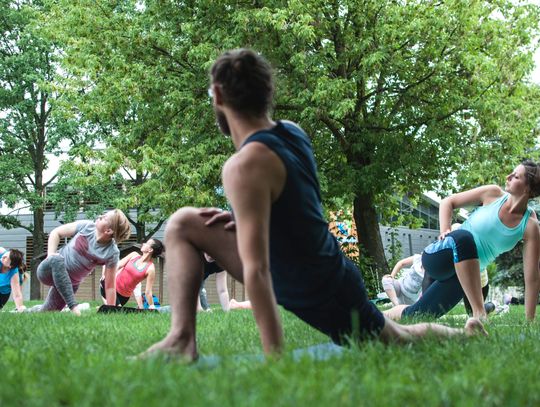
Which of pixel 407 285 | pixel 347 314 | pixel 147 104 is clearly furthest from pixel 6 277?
pixel 347 314

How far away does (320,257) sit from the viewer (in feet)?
10.4

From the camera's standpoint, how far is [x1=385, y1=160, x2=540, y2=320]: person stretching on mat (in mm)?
6023

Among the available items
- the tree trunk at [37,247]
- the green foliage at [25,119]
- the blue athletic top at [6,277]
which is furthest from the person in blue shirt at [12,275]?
the tree trunk at [37,247]

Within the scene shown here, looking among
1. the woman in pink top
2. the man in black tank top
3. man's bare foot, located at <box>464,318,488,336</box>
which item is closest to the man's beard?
the man in black tank top

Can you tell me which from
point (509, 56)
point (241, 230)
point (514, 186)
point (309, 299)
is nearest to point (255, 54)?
point (241, 230)

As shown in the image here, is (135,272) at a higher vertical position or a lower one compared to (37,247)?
lower

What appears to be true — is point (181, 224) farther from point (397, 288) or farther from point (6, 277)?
point (6, 277)

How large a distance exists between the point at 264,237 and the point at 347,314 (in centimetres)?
78

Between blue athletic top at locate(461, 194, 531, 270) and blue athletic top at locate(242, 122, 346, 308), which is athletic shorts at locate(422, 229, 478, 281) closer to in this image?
blue athletic top at locate(461, 194, 531, 270)

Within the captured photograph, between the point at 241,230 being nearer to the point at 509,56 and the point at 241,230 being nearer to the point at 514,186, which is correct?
the point at 514,186

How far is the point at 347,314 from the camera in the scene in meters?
3.33

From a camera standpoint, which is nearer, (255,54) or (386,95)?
(255,54)

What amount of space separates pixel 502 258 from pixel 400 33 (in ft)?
46.0

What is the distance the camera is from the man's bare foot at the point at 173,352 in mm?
3023
